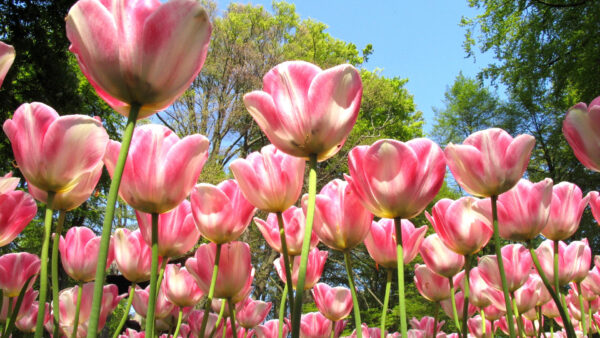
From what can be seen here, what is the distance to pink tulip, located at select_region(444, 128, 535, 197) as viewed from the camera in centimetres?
74

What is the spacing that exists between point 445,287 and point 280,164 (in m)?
0.70

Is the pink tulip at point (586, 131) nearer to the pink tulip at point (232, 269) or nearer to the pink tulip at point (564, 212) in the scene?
the pink tulip at point (564, 212)

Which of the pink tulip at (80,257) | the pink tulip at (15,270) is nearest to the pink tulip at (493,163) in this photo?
the pink tulip at (80,257)

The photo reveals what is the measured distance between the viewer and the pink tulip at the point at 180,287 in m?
1.07

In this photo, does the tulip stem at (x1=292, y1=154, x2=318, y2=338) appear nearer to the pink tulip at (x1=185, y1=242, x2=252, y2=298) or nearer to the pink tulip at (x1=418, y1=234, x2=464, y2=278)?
the pink tulip at (x1=185, y1=242, x2=252, y2=298)

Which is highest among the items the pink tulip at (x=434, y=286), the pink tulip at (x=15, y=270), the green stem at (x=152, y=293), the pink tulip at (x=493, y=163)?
the pink tulip at (x=493, y=163)

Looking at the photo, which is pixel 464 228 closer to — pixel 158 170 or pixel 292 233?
pixel 292 233

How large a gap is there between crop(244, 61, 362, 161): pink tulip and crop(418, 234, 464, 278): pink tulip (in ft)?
1.61

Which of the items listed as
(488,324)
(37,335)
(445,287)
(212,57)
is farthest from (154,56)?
(212,57)

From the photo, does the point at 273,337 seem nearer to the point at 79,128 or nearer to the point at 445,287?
the point at 445,287

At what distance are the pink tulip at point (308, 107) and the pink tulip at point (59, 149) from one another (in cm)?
21

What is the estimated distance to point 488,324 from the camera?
1.95 m

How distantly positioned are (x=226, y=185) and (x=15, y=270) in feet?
1.59

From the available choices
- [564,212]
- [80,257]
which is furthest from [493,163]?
[80,257]
